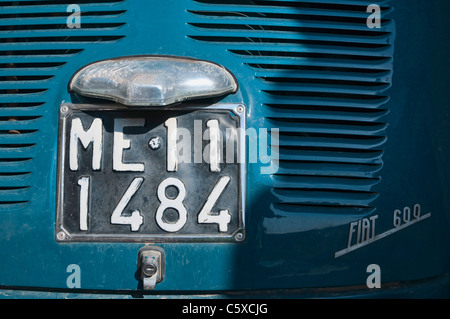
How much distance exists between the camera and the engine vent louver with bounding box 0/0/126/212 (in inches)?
71.4

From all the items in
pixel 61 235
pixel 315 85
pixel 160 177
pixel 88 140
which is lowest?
pixel 61 235

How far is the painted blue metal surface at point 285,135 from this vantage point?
1769mm

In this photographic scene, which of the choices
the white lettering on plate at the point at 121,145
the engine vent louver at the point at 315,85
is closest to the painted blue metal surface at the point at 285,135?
the engine vent louver at the point at 315,85

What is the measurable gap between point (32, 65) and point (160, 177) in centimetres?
59

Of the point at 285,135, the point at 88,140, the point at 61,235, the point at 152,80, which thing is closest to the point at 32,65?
the point at 88,140

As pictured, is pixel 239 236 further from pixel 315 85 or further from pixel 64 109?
pixel 64 109

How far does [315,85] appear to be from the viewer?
1814mm

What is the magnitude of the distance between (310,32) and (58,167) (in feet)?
3.05

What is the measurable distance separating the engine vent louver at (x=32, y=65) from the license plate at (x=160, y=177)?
0.59 feet

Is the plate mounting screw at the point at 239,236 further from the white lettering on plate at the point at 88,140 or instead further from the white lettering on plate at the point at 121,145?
the white lettering on plate at the point at 88,140

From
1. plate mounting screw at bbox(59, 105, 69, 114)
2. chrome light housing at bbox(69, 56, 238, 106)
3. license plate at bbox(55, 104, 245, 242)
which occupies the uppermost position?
chrome light housing at bbox(69, 56, 238, 106)

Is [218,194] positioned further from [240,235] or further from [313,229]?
[313,229]

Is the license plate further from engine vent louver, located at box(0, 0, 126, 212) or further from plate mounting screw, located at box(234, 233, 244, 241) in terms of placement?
engine vent louver, located at box(0, 0, 126, 212)

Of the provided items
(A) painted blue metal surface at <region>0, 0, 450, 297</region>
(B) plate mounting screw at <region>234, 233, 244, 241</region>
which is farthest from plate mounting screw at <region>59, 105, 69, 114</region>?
(B) plate mounting screw at <region>234, 233, 244, 241</region>
